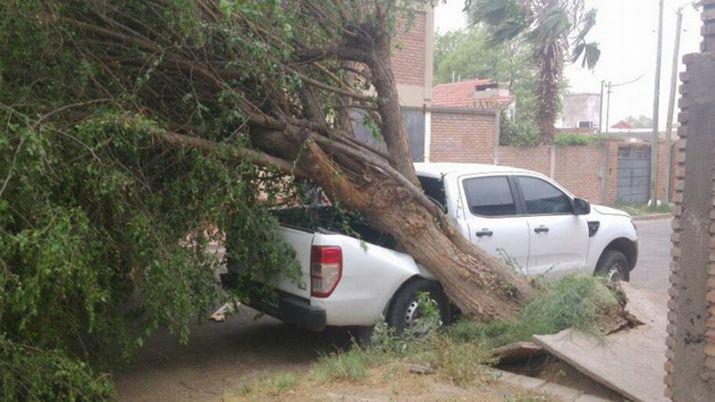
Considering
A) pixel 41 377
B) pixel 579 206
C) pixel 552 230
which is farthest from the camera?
pixel 579 206

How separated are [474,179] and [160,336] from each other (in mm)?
3565

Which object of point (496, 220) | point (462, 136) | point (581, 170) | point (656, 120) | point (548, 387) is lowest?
point (548, 387)

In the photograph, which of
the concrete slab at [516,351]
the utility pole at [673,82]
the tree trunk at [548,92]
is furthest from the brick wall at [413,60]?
the concrete slab at [516,351]

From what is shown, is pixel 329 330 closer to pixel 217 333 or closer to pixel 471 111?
pixel 217 333

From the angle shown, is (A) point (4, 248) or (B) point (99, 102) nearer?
(A) point (4, 248)

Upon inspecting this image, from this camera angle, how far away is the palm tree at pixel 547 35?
1706 cm

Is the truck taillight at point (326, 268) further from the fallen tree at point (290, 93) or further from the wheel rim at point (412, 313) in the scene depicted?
the wheel rim at point (412, 313)

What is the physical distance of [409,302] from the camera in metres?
7.12

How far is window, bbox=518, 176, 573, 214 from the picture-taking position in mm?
8516

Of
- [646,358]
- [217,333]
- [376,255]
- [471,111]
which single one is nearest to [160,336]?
[217,333]

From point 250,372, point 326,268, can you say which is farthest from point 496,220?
point 250,372

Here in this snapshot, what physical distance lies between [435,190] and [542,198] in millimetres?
1391

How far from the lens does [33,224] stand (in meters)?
4.77

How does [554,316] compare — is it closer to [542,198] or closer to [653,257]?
[542,198]
